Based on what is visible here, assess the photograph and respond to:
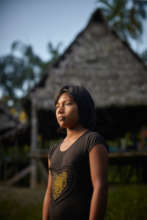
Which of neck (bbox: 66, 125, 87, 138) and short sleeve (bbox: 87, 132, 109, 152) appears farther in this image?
neck (bbox: 66, 125, 87, 138)

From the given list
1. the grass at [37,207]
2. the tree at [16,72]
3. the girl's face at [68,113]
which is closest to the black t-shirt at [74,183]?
the girl's face at [68,113]

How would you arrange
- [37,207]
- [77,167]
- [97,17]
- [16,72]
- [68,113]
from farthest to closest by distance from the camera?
[16,72] → [97,17] → [37,207] → [68,113] → [77,167]

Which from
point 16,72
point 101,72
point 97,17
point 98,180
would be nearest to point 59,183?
point 98,180

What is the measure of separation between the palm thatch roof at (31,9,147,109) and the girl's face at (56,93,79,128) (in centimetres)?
590

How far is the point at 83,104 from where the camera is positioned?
66.0 inches

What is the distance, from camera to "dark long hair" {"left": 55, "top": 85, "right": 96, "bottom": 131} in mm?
1668

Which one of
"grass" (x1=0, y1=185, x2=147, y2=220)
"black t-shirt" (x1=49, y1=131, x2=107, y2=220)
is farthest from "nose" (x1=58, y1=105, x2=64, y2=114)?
"grass" (x1=0, y1=185, x2=147, y2=220)

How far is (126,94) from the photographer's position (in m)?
7.78

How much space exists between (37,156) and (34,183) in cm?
94

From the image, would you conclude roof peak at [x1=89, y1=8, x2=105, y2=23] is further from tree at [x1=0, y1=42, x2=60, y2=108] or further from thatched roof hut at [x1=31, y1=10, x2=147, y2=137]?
tree at [x1=0, y1=42, x2=60, y2=108]

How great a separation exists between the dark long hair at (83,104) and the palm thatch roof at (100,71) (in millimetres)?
5847

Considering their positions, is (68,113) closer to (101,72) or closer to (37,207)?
(37,207)

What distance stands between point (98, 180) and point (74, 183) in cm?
18

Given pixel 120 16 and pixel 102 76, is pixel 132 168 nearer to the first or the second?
pixel 102 76
